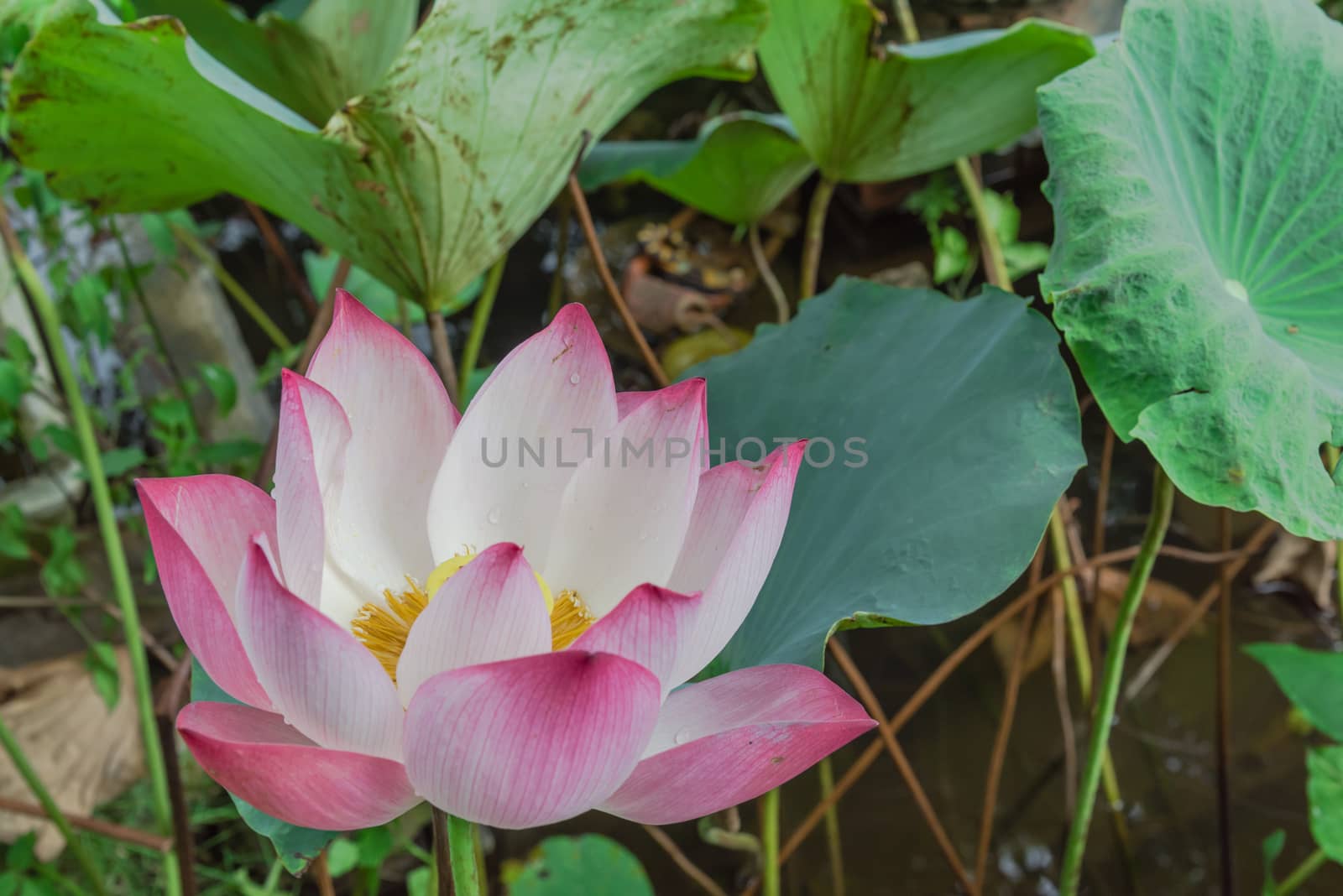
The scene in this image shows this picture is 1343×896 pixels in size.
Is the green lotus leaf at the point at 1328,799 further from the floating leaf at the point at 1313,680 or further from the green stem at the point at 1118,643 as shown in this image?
the green stem at the point at 1118,643

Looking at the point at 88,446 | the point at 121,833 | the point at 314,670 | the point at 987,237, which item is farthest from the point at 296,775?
the point at 987,237

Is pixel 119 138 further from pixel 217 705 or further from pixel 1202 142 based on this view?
pixel 1202 142

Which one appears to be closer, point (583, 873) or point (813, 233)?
point (583, 873)

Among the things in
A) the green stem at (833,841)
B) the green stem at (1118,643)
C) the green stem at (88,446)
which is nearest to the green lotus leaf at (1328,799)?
the green stem at (1118,643)

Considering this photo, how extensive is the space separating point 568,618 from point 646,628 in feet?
0.45

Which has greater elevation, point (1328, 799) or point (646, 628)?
point (646, 628)

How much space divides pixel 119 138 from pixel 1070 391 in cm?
58

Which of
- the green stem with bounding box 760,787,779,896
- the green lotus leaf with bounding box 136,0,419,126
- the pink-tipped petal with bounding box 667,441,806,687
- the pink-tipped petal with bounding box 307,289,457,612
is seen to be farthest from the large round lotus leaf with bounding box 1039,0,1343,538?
the green lotus leaf with bounding box 136,0,419,126

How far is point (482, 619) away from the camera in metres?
0.29

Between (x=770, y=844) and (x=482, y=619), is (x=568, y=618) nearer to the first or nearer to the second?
(x=482, y=619)

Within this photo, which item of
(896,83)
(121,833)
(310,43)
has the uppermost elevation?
(310,43)

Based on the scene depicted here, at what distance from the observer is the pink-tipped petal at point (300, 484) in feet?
0.99

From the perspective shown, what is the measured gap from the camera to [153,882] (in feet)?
3.64

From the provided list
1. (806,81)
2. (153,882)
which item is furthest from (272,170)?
(153,882)
